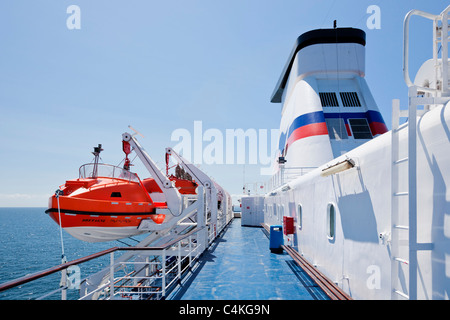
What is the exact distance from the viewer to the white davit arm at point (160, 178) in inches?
320

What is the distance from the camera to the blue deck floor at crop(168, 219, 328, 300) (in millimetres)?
4734

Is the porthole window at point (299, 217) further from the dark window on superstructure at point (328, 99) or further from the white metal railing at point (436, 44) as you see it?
the dark window on superstructure at point (328, 99)

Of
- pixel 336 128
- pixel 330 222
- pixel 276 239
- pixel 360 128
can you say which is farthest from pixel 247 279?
pixel 360 128

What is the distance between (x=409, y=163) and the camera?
225 centimetres

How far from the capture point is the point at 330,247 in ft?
16.1

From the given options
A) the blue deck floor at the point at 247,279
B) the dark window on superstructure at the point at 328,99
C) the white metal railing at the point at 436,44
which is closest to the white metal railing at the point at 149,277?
the blue deck floor at the point at 247,279

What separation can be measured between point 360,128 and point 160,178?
325 inches

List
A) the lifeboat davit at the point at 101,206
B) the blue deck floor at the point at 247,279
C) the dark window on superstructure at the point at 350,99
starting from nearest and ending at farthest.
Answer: the blue deck floor at the point at 247,279
the lifeboat davit at the point at 101,206
the dark window on superstructure at the point at 350,99

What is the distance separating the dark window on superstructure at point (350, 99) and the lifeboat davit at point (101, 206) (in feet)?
29.8

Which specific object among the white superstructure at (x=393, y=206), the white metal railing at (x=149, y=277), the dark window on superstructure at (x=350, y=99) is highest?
the dark window on superstructure at (x=350, y=99)

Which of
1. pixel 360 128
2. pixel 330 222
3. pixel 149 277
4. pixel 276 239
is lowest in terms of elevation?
pixel 276 239

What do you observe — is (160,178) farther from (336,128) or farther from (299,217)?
(336,128)
